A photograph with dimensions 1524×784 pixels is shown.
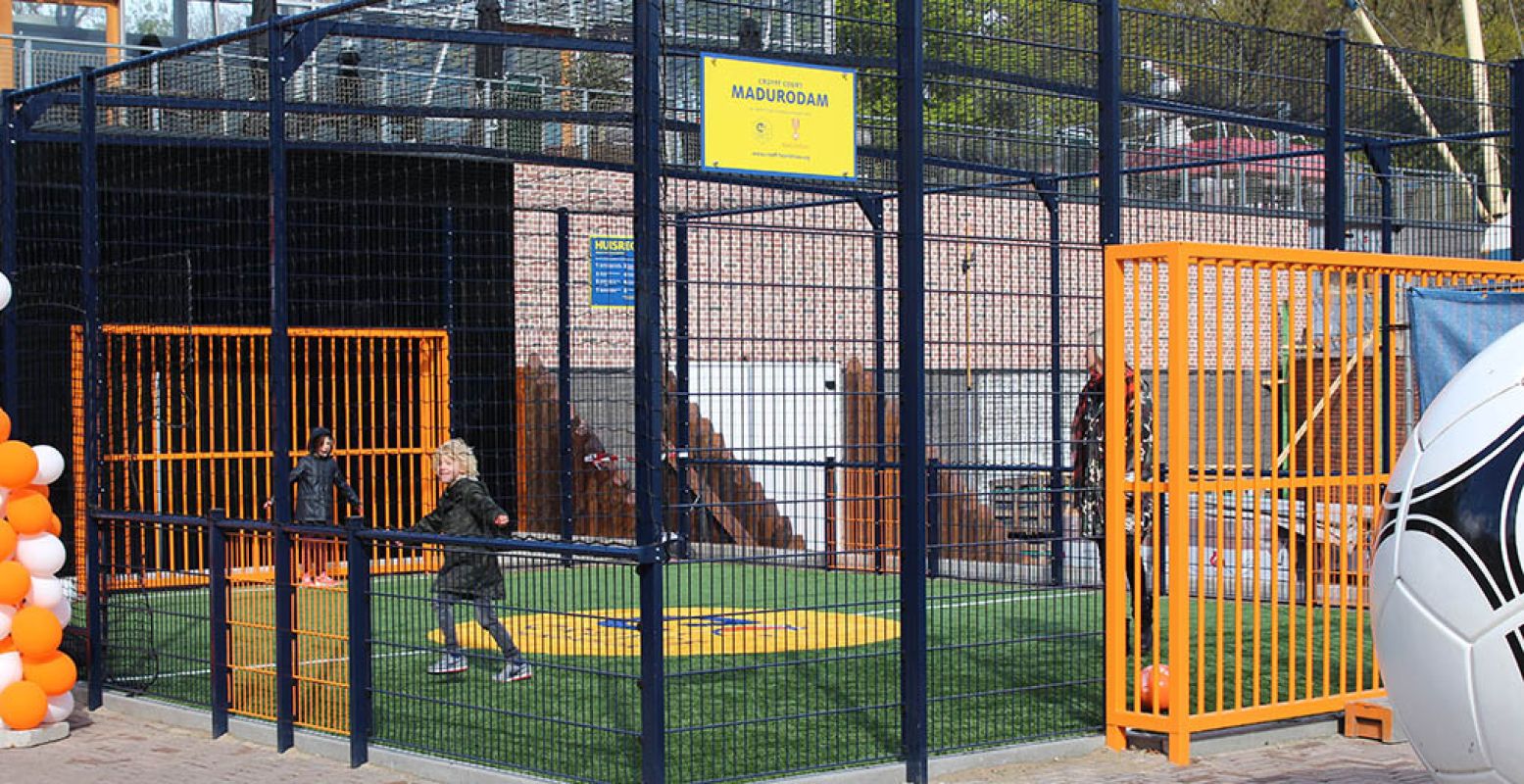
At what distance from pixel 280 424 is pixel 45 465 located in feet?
4.48

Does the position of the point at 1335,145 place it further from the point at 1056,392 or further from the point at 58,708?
the point at 58,708

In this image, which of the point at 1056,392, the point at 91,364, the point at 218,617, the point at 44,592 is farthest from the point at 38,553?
the point at 1056,392

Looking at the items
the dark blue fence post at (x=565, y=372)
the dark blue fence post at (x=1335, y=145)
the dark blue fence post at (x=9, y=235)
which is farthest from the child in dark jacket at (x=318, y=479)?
the dark blue fence post at (x=1335, y=145)

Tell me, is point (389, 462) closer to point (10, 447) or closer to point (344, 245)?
point (344, 245)

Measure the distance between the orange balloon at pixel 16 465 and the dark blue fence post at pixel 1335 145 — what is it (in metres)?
7.11

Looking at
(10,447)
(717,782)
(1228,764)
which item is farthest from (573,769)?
(10,447)

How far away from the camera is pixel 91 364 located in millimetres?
10320

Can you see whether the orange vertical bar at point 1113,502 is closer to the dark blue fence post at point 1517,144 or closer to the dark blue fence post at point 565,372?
the dark blue fence post at point 1517,144

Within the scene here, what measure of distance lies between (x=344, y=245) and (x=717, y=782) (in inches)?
365

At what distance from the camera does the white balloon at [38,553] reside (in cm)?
925

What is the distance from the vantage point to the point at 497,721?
899 centimetres

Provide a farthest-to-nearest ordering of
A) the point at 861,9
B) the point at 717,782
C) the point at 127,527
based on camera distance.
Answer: the point at 127,527 < the point at 861,9 < the point at 717,782

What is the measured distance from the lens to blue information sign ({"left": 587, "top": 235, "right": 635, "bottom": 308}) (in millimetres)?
16344

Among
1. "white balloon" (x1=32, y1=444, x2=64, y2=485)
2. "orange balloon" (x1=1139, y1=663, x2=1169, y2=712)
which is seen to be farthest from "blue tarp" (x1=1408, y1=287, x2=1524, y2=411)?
"white balloon" (x1=32, y1=444, x2=64, y2=485)
